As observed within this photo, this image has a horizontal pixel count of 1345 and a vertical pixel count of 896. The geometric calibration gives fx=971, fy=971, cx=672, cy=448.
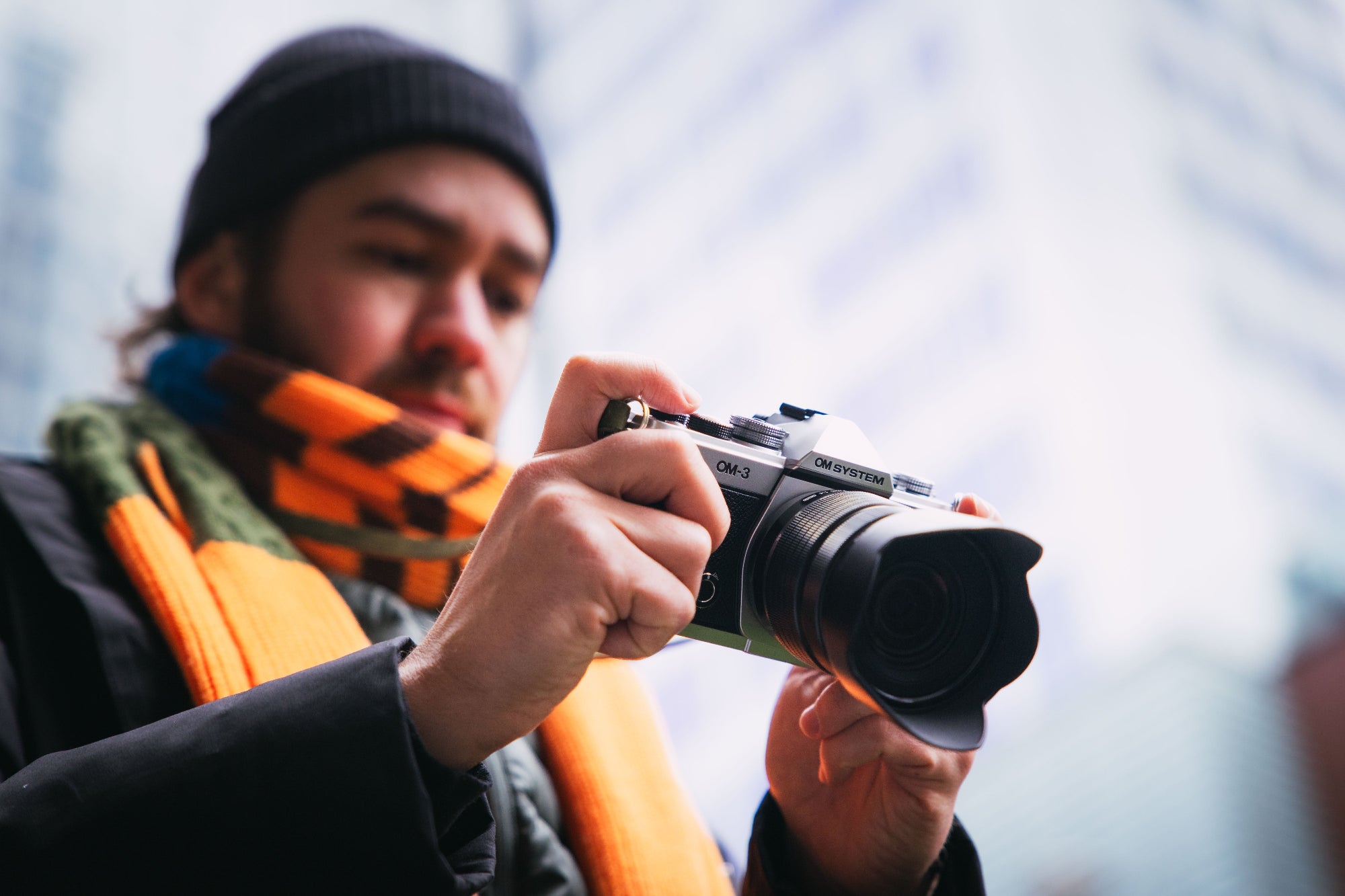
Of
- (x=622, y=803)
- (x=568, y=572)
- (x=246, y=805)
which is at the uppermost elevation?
(x=568, y=572)

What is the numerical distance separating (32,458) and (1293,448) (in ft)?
69.1

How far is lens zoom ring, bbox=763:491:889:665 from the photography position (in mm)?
463

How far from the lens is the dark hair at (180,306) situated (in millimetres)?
887

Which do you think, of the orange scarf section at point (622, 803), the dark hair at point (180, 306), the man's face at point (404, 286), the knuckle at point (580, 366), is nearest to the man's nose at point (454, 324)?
the man's face at point (404, 286)

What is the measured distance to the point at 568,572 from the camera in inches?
15.6

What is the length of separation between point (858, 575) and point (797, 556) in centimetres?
5

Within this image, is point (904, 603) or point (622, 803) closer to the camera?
point (904, 603)

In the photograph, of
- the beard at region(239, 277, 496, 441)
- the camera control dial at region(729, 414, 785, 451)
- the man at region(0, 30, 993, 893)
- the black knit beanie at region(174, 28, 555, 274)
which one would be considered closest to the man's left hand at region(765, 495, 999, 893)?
the man at region(0, 30, 993, 893)

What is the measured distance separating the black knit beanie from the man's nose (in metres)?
0.16

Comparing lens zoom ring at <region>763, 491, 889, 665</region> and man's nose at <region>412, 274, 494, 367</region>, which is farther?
man's nose at <region>412, 274, 494, 367</region>

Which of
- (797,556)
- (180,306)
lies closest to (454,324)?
(180,306)

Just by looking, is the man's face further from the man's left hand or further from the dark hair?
the man's left hand

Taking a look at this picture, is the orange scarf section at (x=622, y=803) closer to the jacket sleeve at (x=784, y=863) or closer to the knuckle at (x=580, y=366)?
the jacket sleeve at (x=784, y=863)

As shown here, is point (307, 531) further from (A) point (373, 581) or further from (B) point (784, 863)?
(B) point (784, 863)
